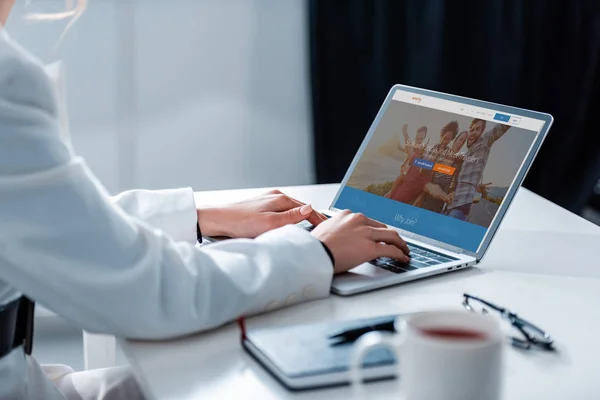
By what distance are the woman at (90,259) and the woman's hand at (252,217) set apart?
198 millimetres

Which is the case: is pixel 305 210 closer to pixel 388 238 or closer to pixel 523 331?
pixel 388 238

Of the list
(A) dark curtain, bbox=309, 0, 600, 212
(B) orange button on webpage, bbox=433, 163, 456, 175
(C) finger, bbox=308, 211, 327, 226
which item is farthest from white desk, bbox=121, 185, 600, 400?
(A) dark curtain, bbox=309, 0, 600, 212

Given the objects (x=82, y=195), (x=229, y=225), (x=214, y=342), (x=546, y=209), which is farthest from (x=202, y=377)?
Answer: (x=546, y=209)

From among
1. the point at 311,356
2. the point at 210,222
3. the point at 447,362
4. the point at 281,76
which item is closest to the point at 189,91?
the point at 281,76

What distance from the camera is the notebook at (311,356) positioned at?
2.62ft

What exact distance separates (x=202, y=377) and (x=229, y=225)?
0.47 m

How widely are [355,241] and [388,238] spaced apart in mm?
64

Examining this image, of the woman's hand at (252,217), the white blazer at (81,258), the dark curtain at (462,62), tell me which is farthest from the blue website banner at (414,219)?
the dark curtain at (462,62)

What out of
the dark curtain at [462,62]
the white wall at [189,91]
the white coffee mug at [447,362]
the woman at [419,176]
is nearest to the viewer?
the white coffee mug at [447,362]

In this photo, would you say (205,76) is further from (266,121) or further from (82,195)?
(82,195)

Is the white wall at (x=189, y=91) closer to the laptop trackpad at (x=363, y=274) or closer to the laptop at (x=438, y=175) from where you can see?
the laptop at (x=438, y=175)

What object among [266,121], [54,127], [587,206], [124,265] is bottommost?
[587,206]

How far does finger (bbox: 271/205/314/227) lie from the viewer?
1277 millimetres

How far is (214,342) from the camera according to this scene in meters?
0.92
